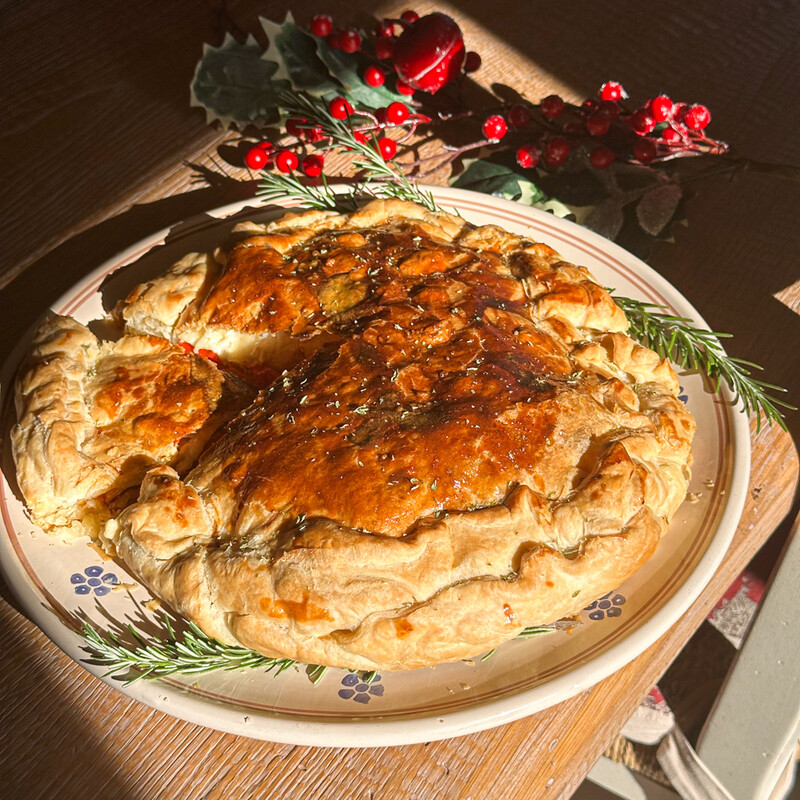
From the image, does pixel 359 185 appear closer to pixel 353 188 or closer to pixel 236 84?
pixel 353 188

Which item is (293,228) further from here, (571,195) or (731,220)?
(731,220)

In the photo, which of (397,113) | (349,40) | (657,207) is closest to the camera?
(657,207)

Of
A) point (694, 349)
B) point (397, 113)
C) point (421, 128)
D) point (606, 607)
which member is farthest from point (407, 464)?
point (421, 128)

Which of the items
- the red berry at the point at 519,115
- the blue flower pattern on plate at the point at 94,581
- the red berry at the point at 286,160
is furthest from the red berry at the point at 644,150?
the blue flower pattern on plate at the point at 94,581

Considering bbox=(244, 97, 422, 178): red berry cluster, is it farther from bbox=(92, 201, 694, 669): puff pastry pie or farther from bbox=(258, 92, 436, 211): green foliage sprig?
bbox=(92, 201, 694, 669): puff pastry pie

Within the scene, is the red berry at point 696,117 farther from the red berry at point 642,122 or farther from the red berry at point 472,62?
the red berry at point 472,62

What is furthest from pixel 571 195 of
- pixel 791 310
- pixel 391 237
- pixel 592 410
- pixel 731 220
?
pixel 592 410
